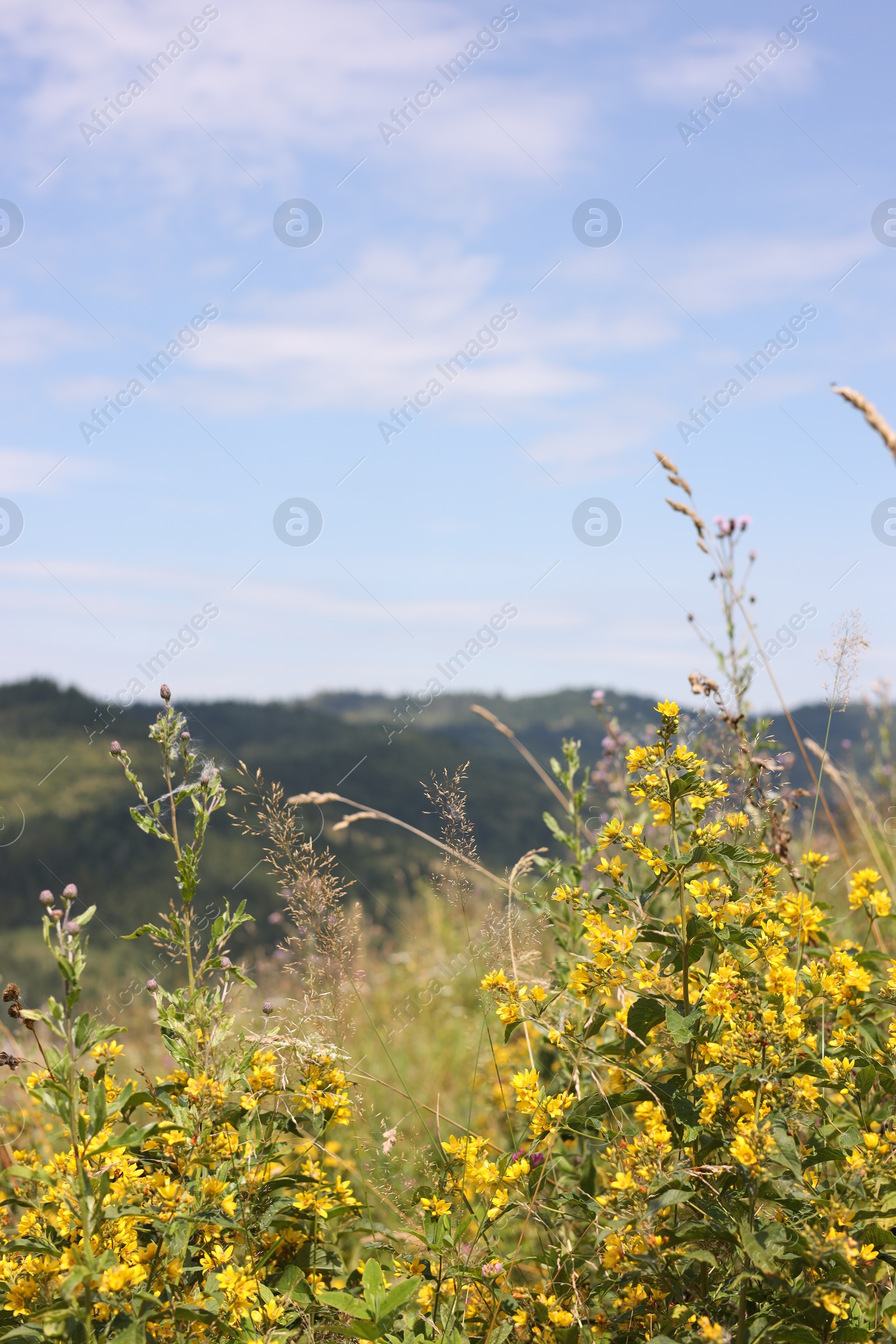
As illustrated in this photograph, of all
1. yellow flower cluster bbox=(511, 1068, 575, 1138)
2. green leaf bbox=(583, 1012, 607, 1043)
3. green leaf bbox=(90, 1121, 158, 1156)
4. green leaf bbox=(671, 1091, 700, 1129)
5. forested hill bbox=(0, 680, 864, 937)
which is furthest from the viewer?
forested hill bbox=(0, 680, 864, 937)

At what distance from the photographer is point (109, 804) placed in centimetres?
1364

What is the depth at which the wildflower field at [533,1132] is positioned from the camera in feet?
4.78

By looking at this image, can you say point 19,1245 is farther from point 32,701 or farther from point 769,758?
point 32,701

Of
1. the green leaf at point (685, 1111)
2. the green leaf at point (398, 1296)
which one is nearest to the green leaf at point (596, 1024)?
the green leaf at point (685, 1111)

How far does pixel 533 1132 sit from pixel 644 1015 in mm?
312

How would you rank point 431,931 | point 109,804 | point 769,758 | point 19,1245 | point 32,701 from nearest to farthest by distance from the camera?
point 19,1245 → point 769,758 → point 431,931 → point 109,804 → point 32,701

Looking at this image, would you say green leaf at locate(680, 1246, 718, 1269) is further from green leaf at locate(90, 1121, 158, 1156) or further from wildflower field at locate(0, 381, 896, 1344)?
green leaf at locate(90, 1121, 158, 1156)

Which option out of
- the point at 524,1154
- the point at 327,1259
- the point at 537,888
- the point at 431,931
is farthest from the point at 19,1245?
the point at 431,931

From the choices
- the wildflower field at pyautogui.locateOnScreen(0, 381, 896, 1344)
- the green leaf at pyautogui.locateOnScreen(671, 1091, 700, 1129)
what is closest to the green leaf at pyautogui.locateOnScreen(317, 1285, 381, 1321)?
the wildflower field at pyautogui.locateOnScreen(0, 381, 896, 1344)

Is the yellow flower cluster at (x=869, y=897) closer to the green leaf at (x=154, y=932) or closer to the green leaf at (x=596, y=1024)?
the green leaf at (x=596, y=1024)

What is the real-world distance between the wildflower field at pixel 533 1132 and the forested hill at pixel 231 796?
735 centimetres

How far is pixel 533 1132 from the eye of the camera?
1748mm

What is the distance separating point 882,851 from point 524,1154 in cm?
375

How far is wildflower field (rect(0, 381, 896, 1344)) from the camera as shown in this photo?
1.46m
